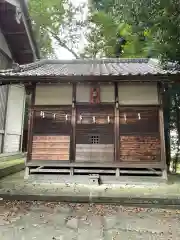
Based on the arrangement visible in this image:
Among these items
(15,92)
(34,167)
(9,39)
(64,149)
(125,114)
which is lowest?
(34,167)

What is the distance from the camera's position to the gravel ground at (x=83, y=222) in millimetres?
4188

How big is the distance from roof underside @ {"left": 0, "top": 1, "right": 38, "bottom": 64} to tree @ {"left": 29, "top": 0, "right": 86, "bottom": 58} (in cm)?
1099

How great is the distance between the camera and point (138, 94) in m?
8.68

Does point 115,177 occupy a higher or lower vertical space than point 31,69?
lower

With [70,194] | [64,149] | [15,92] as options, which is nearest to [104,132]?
[64,149]

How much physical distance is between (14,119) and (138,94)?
281 inches

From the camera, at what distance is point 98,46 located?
24328 millimetres

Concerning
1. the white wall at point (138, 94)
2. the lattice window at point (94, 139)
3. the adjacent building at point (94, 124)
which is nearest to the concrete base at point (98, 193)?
the adjacent building at point (94, 124)

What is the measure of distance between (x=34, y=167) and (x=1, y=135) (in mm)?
3278

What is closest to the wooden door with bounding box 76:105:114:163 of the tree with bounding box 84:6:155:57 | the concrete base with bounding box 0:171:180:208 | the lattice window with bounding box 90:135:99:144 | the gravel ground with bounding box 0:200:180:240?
the lattice window with bounding box 90:135:99:144

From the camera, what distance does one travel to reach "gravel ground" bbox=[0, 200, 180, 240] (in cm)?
419

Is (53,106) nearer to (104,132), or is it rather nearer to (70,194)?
(104,132)

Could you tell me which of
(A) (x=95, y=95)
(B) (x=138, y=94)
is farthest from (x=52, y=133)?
(B) (x=138, y=94)

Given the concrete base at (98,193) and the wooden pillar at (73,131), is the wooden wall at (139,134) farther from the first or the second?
the wooden pillar at (73,131)
